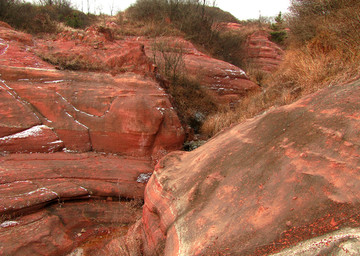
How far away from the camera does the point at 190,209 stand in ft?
6.97

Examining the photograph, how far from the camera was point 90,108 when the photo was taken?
174 inches

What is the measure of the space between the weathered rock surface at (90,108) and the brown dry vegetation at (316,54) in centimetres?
144

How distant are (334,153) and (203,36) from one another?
504 inches

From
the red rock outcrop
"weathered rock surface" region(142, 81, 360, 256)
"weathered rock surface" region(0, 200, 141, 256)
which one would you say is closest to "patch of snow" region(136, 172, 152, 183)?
the red rock outcrop

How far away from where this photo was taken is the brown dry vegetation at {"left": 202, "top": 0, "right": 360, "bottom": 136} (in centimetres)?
459

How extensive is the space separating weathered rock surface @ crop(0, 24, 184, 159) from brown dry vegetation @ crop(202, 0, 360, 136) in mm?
1441

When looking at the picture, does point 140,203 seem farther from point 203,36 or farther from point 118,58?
point 203,36

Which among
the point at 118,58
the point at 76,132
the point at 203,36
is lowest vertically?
the point at 76,132

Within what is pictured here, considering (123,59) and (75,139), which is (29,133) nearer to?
(75,139)

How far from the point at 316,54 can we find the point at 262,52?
9871mm

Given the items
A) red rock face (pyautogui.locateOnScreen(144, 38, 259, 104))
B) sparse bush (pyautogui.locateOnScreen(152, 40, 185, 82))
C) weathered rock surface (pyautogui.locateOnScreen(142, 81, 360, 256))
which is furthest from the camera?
red rock face (pyautogui.locateOnScreen(144, 38, 259, 104))

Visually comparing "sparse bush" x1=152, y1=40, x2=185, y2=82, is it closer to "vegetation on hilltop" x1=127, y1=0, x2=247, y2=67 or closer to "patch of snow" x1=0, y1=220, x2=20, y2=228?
"vegetation on hilltop" x1=127, y1=0, x2=247, y2=67

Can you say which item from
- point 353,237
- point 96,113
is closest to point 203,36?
point 96,113

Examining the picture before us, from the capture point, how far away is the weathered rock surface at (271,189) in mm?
1497
